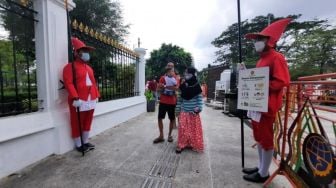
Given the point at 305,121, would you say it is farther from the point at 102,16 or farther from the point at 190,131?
the point at 102,16

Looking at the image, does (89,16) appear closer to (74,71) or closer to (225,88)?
(225,88)

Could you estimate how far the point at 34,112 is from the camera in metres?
3.13

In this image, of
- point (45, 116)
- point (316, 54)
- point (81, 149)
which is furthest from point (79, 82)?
point (316, 54)

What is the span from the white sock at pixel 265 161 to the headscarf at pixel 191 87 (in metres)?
1.54

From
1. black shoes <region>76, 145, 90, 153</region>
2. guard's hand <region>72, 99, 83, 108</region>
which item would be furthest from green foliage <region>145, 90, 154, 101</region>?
guard's hand <region>72, 99, 83, 108</region>

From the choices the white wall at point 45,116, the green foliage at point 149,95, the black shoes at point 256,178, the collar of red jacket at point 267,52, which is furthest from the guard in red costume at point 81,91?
the green foliage at point 149,95

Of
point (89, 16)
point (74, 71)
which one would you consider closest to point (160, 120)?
point (74, 71)

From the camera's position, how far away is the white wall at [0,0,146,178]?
2.64m

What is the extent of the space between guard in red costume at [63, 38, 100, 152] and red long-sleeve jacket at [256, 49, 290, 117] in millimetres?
2689

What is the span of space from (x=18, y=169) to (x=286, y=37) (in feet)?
96.2

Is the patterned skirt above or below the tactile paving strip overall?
above

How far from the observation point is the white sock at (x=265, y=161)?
250cm

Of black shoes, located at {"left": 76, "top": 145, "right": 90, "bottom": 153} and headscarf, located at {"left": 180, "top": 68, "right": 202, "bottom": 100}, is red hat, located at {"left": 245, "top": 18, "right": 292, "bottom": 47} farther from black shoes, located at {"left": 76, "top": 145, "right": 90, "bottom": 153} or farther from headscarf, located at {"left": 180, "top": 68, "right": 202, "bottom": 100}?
black shoes, located at {"left": 76, "top": 145, "right": 90, "bottom": 153}

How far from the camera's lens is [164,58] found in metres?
23.8
